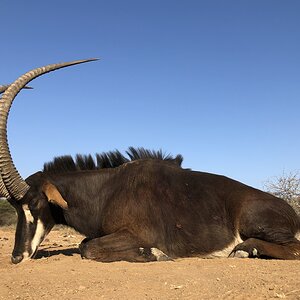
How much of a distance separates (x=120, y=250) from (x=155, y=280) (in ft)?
5.69

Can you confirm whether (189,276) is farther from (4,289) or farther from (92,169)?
(92,169)

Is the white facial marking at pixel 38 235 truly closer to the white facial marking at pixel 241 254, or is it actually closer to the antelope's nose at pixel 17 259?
the antelope's nose at pixel 17 259

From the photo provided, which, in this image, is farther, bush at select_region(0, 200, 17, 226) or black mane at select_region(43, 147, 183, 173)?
bush at select_region(0, 200, 17, 226)

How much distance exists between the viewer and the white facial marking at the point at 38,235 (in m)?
6.93

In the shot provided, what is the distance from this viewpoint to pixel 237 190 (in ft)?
23.5

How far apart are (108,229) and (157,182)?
42.1 inches

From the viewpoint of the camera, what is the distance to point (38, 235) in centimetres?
707

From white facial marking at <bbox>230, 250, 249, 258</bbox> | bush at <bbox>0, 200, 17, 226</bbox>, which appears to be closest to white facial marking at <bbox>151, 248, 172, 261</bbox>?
white facial marking at <bbox>230, 250, 249, 258</bbox>

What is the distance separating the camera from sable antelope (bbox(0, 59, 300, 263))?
659 cm

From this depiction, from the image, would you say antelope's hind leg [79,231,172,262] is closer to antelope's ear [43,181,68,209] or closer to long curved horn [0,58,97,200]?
antelope's ear [43,181,68,209]

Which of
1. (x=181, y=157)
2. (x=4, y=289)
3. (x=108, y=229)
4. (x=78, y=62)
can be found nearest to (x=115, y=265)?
(x=108, y=229)

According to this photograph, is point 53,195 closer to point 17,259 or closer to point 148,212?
point 17,259

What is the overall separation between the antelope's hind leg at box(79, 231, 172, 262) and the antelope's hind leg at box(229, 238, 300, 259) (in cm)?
104

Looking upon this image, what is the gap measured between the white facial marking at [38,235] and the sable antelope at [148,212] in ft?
0.04
